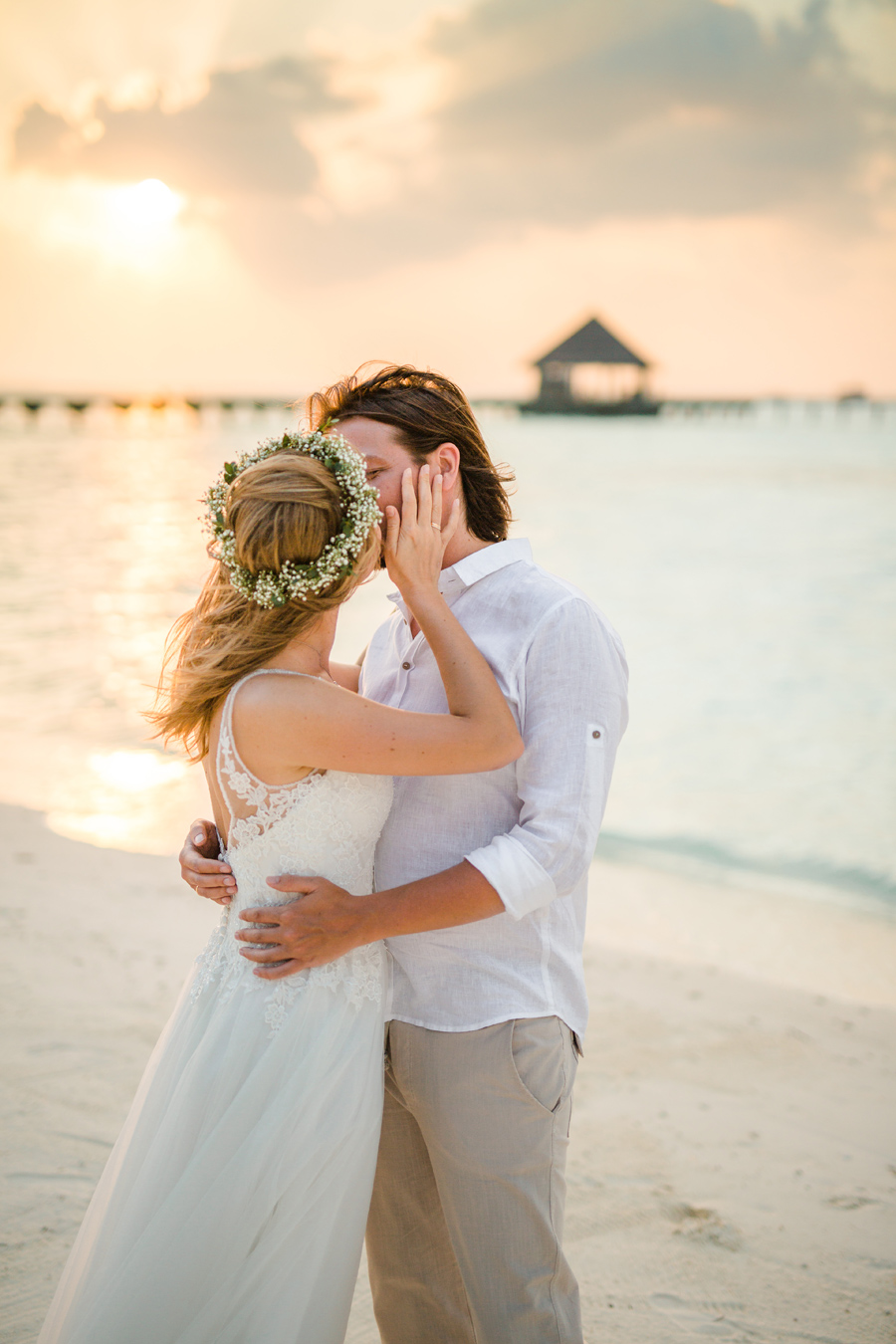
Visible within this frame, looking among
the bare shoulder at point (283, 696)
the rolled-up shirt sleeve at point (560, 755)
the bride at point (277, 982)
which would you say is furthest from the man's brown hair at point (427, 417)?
the bare shoulder at point (283, 696)

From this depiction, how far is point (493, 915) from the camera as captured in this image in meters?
2.08

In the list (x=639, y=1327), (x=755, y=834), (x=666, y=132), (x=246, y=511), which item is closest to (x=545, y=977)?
(x=246, y=511)

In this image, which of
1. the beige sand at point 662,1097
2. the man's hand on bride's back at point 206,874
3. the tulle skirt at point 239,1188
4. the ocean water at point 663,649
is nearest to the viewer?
the tulle skirt at point 239,1188

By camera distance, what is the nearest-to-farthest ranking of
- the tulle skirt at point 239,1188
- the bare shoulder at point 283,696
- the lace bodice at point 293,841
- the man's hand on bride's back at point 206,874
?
the tulle skirt at point 239,1188, the bare shoulder at point 283,696, the lace bodice at point 293,841, the man's hand on bride's back at point 206,874

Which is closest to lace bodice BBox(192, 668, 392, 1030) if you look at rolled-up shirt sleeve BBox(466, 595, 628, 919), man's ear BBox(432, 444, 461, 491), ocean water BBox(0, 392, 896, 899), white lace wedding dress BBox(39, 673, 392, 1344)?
white lace wedding dress BBox(39, 673, 392, 1344)

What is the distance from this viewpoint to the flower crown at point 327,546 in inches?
85.5

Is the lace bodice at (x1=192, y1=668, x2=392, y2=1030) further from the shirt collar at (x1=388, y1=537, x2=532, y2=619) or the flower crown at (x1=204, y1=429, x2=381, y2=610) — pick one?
the shirt collar at (x1=388, y1=537, x2=532, y2=619)

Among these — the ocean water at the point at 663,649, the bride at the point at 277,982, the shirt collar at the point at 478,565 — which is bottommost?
the ocean water at the point at 663,649

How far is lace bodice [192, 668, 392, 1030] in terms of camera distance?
7.27 ft

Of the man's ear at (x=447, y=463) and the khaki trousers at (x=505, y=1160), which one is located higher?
the man's ear at (x=447, y=463)

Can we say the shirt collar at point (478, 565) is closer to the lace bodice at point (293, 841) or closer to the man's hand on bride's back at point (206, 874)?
A: the lace bodice at point (293, 841)

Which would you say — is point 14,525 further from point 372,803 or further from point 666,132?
point 666,132

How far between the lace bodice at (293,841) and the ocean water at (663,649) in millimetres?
5171

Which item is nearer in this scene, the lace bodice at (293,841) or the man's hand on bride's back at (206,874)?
the lace bodice at (293,841)
